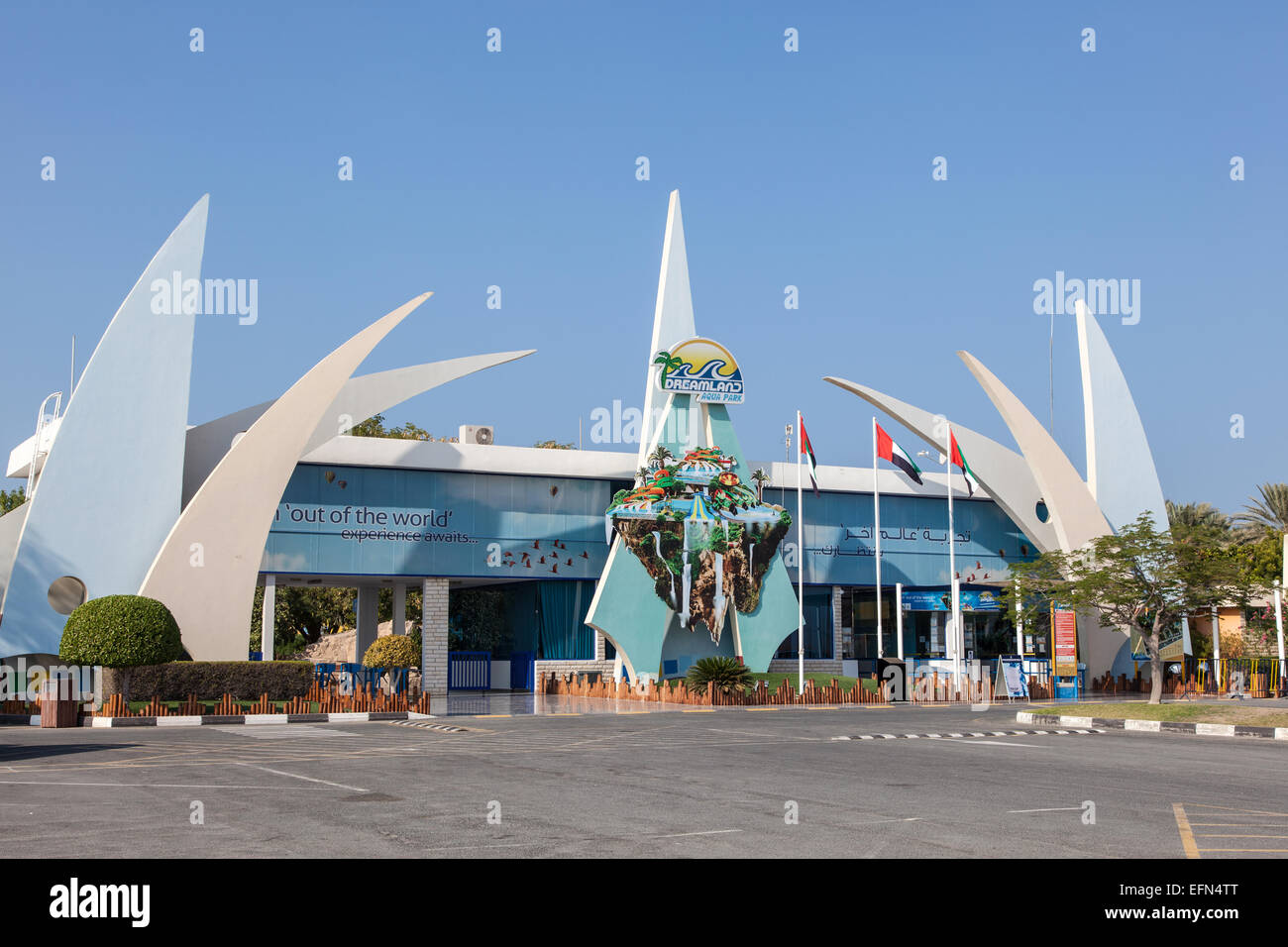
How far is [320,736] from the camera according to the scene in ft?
70.8

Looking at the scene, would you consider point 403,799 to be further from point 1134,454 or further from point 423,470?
point 1134,454

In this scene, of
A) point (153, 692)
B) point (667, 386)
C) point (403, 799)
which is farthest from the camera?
point (667, 386)

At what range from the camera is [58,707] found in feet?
79.3

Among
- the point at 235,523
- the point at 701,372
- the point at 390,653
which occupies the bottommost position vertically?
the point at 390,653

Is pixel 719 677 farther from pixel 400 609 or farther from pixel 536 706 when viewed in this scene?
pixel 400 609

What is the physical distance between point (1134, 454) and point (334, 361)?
98.4ft

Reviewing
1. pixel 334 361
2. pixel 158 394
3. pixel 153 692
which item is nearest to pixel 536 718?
pixel 153 692

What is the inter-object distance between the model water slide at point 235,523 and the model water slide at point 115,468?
988mm

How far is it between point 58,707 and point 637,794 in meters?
16.7

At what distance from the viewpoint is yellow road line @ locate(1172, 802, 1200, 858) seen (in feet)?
28.8

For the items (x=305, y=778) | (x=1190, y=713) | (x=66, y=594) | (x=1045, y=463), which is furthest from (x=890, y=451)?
(x=305, y=778)

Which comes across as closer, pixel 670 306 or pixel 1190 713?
pixel 1190 713

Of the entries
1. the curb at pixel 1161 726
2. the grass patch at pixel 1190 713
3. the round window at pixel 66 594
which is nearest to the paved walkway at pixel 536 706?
the curb at pixel 1161 726

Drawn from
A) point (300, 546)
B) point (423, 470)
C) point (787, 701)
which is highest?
point (423, 470)
